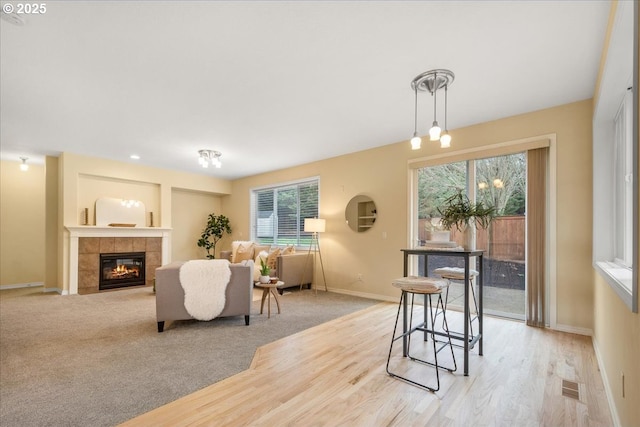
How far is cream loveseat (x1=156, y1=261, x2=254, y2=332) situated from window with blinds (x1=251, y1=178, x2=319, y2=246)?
2.88 m

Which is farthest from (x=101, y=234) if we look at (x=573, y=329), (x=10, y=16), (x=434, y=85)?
(x=573, y=329)

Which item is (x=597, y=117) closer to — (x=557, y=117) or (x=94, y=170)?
(x=557, y=117)

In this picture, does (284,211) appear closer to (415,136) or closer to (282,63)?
(415,136)

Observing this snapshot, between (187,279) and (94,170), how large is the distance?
13.6 feet

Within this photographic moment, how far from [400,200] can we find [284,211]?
120 inches

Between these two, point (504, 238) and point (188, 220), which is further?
point (188, 220)

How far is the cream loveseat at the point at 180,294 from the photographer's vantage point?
325 cm

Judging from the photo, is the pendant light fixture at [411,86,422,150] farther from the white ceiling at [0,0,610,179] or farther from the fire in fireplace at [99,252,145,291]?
the fire in fireplace at [99,252,145,291]

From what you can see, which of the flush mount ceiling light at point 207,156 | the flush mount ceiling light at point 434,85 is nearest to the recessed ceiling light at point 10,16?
the flush mount ceiling light at point 434,85

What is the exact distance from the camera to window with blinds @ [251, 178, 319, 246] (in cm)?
637

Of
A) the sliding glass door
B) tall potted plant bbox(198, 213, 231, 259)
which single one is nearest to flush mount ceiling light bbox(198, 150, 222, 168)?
tall potted plant bbox(198, 213, 231, 259)

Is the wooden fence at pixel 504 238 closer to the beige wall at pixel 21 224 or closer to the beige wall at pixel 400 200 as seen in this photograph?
the beige wall at pixel 400 200

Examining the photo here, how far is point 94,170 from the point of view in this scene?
5.77 meters

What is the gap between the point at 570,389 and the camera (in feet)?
6.75
